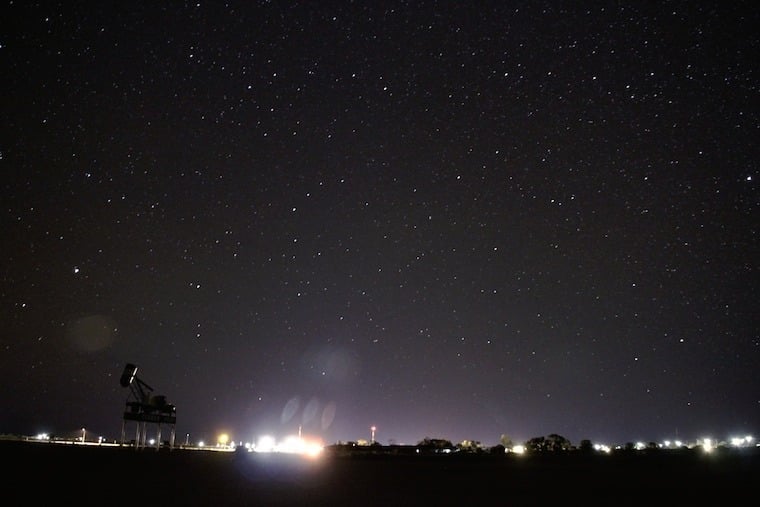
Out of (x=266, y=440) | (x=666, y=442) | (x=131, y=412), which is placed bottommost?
(x=666, y=442)

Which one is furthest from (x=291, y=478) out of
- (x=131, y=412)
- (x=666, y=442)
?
(x=666, y=442)

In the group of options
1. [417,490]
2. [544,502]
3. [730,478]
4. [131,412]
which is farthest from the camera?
[131,412]

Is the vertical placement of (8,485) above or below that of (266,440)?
above

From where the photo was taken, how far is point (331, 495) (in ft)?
49.4

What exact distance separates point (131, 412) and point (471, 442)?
97124 millimetres

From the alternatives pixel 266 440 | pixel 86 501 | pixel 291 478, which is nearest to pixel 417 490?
pixel 291 478

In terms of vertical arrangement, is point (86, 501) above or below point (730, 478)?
above

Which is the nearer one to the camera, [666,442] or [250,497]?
[250,497]

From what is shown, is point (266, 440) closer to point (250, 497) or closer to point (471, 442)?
point (250, 497)

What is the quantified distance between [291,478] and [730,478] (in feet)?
58.0

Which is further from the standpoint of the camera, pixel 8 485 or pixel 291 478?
pixel 291 478

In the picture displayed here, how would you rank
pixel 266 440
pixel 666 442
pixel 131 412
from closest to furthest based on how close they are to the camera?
pixel 131 412 < pixel 266 440 < pixel 666 442

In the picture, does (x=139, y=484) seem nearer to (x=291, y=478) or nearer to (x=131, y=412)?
(x=291, y=478)

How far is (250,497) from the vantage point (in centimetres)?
1380
